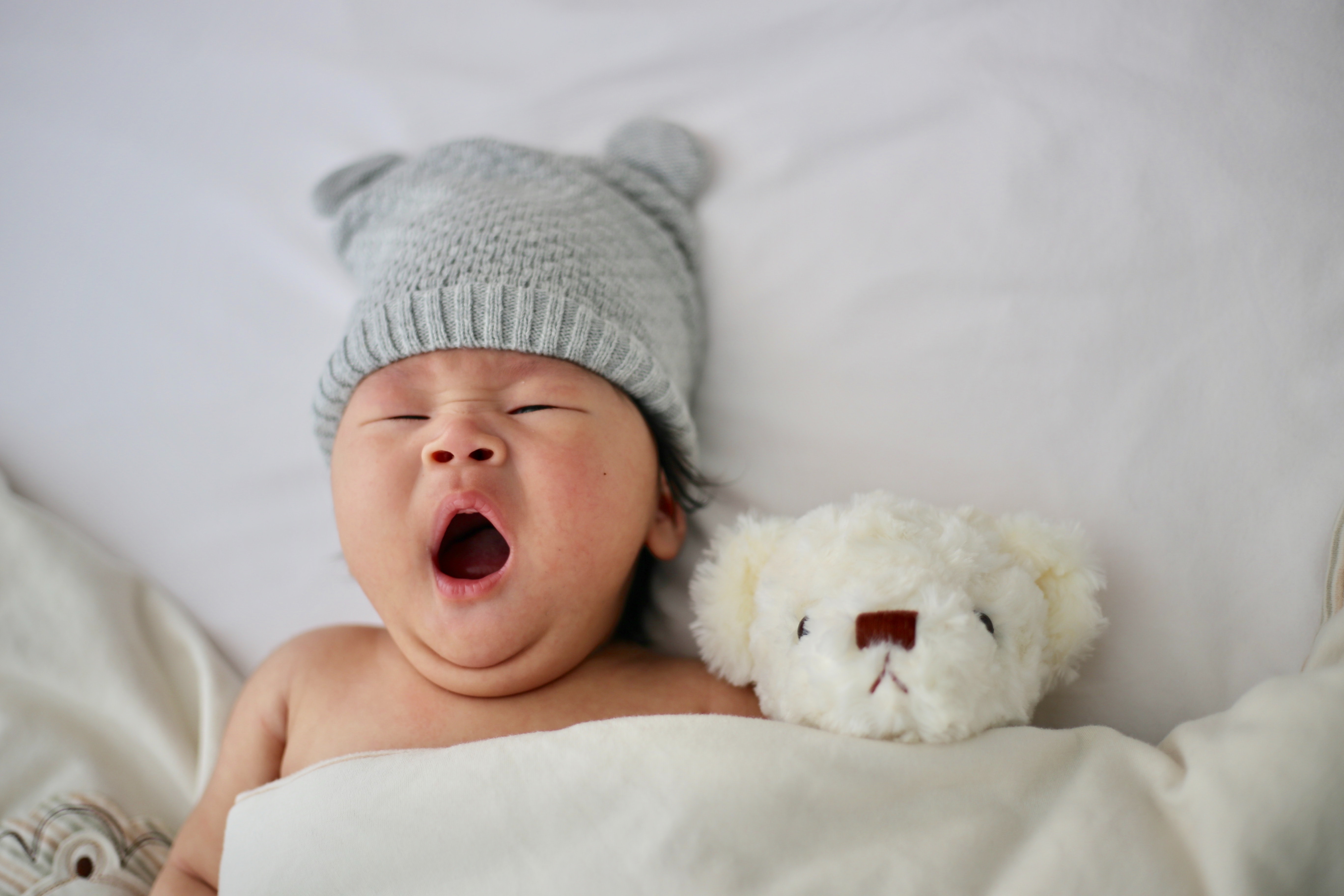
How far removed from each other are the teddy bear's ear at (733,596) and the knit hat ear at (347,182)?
838 millimetres

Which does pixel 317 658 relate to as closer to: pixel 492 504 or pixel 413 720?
pixel 413 720

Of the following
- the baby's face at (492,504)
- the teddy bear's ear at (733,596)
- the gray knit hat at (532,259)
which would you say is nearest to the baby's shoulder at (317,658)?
the baby's face at (492,504)

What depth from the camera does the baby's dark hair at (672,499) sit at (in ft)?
3.92

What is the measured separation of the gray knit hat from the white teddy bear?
29cm

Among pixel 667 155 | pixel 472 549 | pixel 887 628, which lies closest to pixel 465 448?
pixel 472 549

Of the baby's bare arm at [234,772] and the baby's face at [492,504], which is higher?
the baby's face at [492,504]

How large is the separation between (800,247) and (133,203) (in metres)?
1.17

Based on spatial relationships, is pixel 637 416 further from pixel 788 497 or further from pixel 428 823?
pixel 428 823

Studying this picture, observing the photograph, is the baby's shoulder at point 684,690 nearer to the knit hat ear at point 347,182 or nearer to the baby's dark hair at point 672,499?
the baby's dark hair at point 672,499

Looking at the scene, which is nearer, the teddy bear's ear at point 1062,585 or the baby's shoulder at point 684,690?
the teddy bear's ear at point 1062,585

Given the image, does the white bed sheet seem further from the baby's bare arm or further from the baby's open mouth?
the baby's open mouth

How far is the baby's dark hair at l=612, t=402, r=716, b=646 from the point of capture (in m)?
1.20

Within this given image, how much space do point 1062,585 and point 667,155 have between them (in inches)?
33.2

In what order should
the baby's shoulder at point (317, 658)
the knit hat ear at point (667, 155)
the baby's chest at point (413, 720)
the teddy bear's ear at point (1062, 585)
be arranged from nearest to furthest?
the teddy bear's ear at point (1062, 585) < the baby's chest at point (413, 720) < the baby's shoulder at point (317, 658) < the knit hat ear at point (667, 155)
